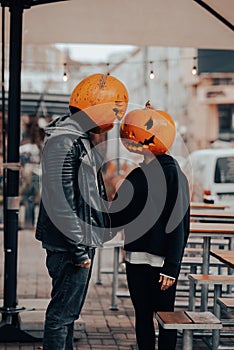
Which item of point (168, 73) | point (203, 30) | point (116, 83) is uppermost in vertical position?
point (168, 73)

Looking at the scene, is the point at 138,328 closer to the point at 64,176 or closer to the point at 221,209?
the point at 64,176

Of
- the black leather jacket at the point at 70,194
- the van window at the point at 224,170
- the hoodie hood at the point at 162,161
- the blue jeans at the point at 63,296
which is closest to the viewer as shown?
the black leather jacket at the point at 70,194

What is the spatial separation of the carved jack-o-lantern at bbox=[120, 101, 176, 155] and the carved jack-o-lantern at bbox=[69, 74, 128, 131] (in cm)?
21

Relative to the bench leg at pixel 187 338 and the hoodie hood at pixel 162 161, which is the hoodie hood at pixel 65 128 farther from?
the bench leg at pixel 187 338

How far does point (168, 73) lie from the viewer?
35.7m

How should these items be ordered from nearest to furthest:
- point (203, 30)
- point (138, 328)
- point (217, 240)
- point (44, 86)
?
point (138, 328), point (203, 30), point (217, 240), point (44, 86)

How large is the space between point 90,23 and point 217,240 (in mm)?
2761

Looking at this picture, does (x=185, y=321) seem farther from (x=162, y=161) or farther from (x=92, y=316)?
(x=92, y=316)

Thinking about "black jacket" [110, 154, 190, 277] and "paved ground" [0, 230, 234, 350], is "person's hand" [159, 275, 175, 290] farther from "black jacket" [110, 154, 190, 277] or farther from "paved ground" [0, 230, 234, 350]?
"paved ground" [0, 230, 234, 350]

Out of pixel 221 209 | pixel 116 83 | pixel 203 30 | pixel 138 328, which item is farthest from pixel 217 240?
pixel 116 83

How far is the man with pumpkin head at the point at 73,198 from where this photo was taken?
164 inches

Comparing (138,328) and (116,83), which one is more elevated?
(116,83)

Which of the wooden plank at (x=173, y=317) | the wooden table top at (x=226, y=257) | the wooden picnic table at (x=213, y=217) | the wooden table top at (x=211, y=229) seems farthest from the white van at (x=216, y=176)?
the wooden plank at (x=173, y=317)

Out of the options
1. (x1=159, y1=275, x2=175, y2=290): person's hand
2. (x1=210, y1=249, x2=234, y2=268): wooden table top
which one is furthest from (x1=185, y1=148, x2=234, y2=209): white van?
(x1=159, y1=275, x2=175, y2=290): person's hand
